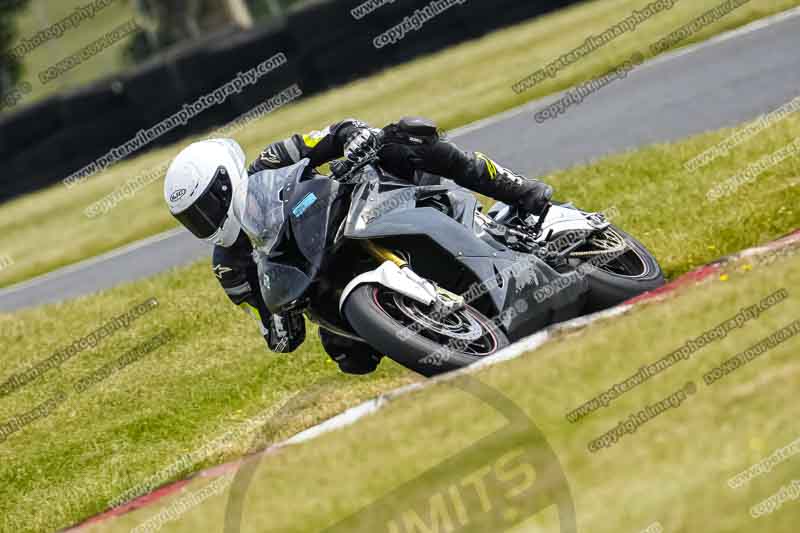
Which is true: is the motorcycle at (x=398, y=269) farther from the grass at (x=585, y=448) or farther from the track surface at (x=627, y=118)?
the track surface at (x=627, y=118)

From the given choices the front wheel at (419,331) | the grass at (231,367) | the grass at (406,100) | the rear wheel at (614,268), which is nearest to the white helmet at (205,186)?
the front wheel at (419,331)

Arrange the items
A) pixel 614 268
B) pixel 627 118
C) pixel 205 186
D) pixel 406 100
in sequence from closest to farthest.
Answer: pixel 205 186 → pixel 614 268 → pixel 627 118 → pixel 406 100

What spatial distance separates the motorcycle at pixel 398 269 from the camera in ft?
19.3

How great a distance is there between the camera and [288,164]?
6.86 metres

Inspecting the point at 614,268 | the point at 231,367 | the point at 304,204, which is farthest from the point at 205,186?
the point at 231,367

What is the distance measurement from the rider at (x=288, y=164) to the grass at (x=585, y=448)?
3.55 ft

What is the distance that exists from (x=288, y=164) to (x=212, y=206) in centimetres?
82

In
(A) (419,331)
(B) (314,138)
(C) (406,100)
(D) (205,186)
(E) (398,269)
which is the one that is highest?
(D) (205,186)

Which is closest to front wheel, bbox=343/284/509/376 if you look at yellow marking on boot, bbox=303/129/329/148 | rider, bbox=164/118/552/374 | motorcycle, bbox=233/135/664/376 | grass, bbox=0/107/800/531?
motorcycle, bbox=233/135/664/376

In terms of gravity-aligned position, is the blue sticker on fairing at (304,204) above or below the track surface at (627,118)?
above

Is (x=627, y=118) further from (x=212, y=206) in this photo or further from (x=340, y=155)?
(x=212, y=206)

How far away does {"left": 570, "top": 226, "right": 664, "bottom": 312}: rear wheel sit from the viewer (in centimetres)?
675

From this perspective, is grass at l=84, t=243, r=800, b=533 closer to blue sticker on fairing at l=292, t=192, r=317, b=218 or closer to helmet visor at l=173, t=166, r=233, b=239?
blue sticker on fairing at l=292, t=192, r=317, b=218

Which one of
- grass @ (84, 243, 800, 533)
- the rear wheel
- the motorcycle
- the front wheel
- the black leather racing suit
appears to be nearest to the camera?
grass @ (84, 243, 800, 533)
